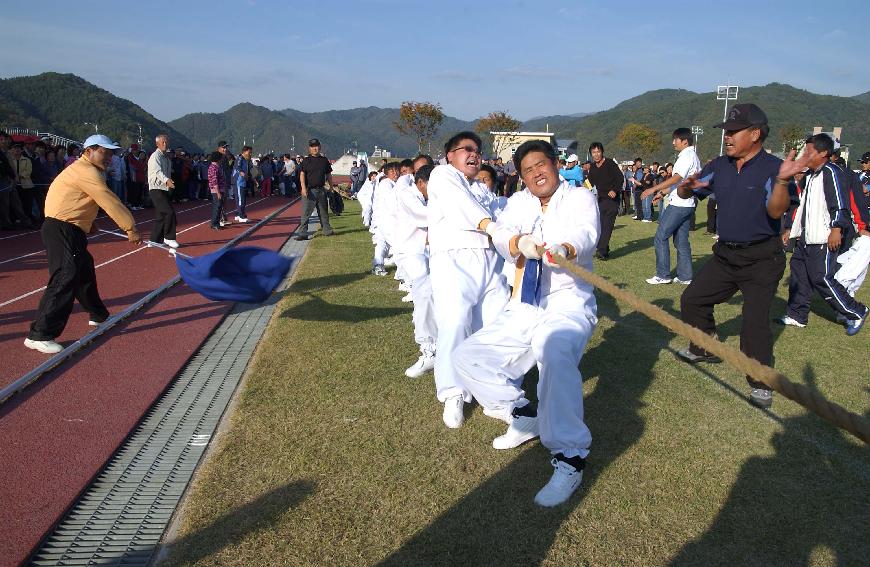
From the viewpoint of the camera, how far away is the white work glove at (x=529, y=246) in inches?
147

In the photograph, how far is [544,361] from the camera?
3.70 meters

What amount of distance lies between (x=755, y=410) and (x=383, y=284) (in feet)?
20.1

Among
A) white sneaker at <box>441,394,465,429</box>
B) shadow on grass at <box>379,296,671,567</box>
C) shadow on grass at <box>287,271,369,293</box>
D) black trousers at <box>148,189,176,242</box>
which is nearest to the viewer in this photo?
shadow on grass at <box>379,296,671,567</box>

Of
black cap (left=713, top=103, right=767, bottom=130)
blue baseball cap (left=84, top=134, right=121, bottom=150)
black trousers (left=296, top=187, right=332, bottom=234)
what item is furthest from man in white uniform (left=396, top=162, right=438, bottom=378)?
black trousers (left=296, top=187, right=332, bottom=234)

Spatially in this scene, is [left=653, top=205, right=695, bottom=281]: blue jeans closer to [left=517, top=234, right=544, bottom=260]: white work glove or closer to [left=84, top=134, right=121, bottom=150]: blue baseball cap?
[left=517, top=234, right=544, bottom=260]: white work glove

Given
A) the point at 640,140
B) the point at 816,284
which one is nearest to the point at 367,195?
the point at 816,284

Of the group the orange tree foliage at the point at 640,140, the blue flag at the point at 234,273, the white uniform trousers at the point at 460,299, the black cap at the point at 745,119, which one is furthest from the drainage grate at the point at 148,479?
the orange tree foliage at the point at 640,140

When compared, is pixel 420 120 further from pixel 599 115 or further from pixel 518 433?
pixel 599 115

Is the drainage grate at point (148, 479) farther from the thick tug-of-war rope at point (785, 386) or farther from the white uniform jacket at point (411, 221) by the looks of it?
the thick tug-of-war rope at point (785, 386)

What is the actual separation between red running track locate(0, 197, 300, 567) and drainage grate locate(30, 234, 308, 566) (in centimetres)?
9

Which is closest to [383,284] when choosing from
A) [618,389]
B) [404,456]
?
[618,389]

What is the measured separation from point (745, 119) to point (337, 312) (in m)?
5.13

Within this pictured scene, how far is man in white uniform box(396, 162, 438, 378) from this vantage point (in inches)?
225

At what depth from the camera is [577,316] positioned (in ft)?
12.6
